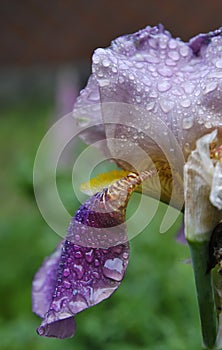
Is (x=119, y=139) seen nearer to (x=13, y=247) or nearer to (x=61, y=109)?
(x=13, y=247)

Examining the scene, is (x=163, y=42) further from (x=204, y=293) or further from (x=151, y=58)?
(x=204, y=293)

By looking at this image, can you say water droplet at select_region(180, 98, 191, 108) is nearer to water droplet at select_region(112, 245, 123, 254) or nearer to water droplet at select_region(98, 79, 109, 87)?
water droplet at select_region(98, 79, 109, 87)

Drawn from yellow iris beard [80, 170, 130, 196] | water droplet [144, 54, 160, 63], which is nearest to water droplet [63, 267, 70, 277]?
yellow iris beard [80, 170, 130, 196]

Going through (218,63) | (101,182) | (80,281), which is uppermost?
(218,63)

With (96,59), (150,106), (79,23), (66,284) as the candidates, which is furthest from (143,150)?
(79,23)

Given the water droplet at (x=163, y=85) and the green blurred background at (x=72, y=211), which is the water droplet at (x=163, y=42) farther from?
the green blurred background at (x=72, y=211)

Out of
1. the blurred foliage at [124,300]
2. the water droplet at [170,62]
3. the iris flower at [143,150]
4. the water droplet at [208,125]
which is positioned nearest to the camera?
the iris flower at [143,150]

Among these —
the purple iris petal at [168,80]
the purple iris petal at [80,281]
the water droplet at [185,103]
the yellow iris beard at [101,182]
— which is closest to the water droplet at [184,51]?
the purple iris petal at [168,80]

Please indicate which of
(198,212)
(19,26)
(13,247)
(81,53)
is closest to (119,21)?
(81,53)
